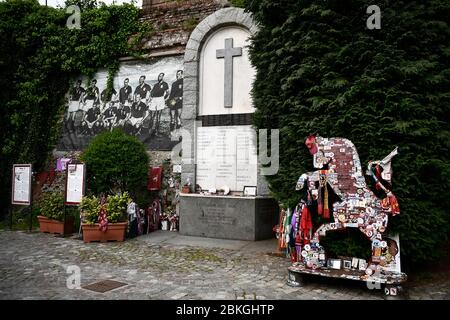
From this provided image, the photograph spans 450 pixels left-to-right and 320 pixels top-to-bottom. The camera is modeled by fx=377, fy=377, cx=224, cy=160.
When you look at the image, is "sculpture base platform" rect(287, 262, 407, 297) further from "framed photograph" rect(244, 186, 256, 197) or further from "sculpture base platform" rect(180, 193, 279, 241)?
"framed photograph" rect(244, 186, 256, 197)

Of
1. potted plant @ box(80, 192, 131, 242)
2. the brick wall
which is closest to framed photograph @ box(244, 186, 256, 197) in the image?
potted plant @ box(80, 192, 131, 242)

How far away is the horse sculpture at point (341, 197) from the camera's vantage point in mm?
4648

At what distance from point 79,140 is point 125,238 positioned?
4078 mm

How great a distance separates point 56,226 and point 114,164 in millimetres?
2032

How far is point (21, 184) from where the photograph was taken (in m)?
9.48

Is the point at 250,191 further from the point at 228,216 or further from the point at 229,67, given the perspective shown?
the point at 229,67

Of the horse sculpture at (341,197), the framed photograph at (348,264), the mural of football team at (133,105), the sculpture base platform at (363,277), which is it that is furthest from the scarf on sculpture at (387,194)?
the mural of football team at (133,105)

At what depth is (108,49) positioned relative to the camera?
34.5ft

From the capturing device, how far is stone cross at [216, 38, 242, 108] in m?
8.73

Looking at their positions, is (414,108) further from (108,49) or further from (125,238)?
(108,49)

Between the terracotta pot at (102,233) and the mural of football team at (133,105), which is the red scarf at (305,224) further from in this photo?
the mural of football team at (133,105)

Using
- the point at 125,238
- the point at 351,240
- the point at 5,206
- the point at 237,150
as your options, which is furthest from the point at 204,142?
the point at 5,206

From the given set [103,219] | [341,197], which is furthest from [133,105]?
[341,197]

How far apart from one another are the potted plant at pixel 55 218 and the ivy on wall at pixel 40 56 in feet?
7.80
